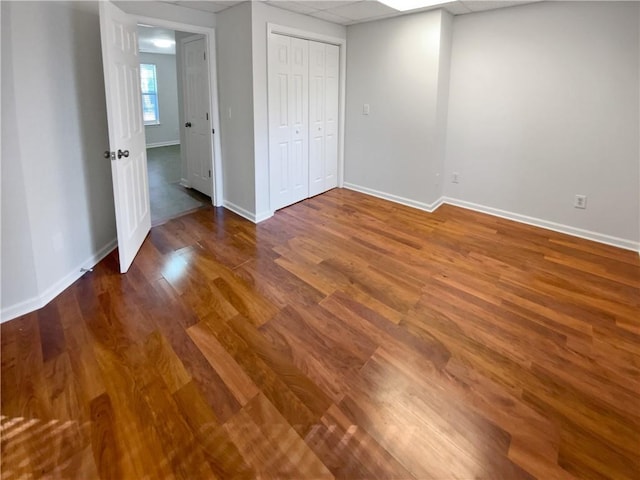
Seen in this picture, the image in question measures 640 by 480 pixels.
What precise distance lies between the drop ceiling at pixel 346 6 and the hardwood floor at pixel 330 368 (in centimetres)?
244

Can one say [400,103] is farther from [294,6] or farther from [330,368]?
[330,368]

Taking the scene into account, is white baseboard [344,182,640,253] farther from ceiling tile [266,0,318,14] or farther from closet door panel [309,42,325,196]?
ceiling tile [266,0,318,14]

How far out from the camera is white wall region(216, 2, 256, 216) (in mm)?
3709

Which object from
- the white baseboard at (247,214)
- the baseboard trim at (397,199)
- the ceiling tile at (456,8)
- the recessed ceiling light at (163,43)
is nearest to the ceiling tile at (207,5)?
the white baseboard at (247,214)

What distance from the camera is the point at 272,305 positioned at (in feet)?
8.36

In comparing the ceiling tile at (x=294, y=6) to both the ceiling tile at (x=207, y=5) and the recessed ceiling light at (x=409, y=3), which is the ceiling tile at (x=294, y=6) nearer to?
the ceiling tile at (x=207, y=5)

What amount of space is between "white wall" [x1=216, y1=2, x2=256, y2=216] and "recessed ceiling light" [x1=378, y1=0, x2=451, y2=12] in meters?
1.41

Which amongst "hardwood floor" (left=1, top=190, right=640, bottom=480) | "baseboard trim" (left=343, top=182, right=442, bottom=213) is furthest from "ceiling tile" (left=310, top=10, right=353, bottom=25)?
"hardwood floor" (left=1, top=190, right=640, bottom=480)

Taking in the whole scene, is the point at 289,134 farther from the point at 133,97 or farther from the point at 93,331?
the point at 93,331

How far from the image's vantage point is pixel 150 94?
30.0 feet

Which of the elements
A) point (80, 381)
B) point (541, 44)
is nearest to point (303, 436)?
point (80, 381)

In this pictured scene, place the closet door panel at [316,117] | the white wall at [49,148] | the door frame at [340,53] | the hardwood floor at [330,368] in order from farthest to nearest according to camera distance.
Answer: the closet door panel at [316,117]
the door frame at [340,53]
the white wall at [49,148]
the hardwood floor at [330,368]

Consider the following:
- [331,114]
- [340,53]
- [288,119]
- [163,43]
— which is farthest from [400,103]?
[163,43]

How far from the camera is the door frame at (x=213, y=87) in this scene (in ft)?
11.6
